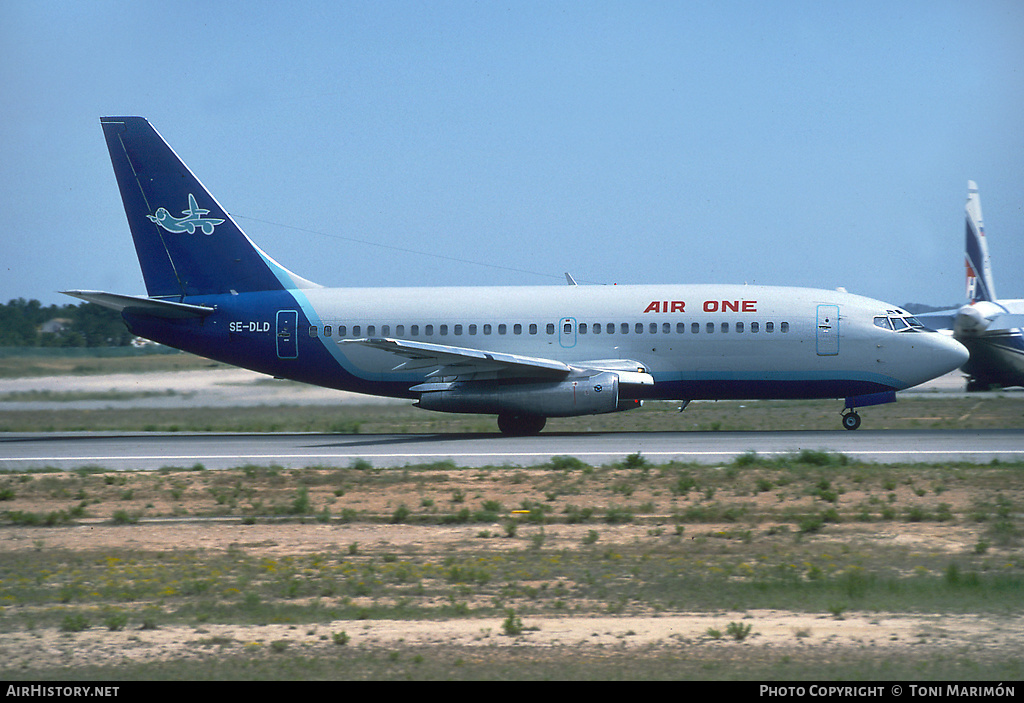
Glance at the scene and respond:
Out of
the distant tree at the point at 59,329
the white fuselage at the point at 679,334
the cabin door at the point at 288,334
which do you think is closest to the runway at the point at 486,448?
the white fuselage at the point at 679,334

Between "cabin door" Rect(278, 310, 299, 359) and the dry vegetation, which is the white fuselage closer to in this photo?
"cabin door" Rect(278, 310, 299, 359)

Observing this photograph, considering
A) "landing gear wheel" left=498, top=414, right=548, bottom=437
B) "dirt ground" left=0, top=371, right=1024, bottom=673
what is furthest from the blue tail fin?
"dirt ground" left=0, top=371, right=1024, bottom=673

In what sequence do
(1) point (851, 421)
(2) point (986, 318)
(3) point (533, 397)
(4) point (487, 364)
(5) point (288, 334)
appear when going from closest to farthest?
1. (3) point (533, 397)
2. (4) point (487, 364)
3. (1) point (851, 421)
4. (5) point (288, 334)
5. (2) point (986, 318)

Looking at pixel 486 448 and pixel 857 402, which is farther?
pixel 857 402

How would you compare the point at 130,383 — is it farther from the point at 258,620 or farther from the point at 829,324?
the point at 258,620

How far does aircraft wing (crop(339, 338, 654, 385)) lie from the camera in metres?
25.6

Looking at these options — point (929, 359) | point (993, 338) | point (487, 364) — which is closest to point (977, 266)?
point (993, 338)

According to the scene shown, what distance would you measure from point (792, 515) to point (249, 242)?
804 inches

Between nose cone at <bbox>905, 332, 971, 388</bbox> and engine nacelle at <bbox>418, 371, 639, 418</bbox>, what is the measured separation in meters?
7.43

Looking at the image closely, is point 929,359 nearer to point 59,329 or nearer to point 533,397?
point 533,397

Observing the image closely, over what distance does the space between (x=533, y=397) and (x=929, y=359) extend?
10.6 metres

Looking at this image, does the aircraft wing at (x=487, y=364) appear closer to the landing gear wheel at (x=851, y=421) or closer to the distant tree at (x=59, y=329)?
the landing gear wheel at (x=851, y=421)

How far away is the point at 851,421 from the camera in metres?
26.7

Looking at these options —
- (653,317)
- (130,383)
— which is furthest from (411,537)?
(130,383)
